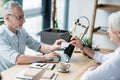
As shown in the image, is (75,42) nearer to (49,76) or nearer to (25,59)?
(25,59)

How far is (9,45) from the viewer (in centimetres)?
231

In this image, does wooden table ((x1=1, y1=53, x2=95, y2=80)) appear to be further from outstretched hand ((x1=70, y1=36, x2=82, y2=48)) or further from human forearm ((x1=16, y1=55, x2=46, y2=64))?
outstretched hand ((x1=70, y1=36, x2=82, y2=48))

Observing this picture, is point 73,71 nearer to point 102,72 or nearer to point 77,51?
point 102,72

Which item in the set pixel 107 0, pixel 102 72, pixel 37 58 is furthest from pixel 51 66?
pixel 107 0

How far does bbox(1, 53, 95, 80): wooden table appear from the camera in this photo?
6.26 feet

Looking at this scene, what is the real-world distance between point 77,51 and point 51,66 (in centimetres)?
69

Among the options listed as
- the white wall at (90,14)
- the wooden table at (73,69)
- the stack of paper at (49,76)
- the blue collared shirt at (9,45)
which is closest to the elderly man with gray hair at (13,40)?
the blue collared shirt at (9,45)

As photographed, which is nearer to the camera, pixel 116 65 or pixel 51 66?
pixel 116 65

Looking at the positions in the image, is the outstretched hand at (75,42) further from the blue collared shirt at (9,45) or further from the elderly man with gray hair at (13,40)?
the blue collared shirt at (9,45)

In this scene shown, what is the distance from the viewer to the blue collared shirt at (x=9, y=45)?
221cm

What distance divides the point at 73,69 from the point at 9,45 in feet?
2.16

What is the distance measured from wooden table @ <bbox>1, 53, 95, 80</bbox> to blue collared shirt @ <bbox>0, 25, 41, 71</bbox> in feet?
0.46

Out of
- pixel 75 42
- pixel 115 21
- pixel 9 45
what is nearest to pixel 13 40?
pixel 9 45

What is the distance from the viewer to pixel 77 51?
108 inches
